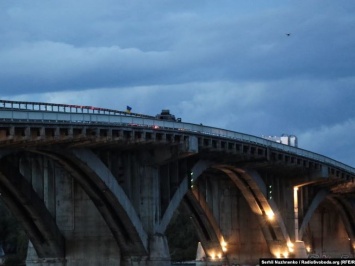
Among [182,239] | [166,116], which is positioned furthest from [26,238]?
[166,116]

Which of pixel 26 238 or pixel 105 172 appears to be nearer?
pixel 105 172

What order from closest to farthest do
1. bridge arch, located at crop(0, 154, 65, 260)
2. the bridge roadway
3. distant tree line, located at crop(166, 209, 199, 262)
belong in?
the bridge roadway < bridge arch, located at crop(0, 154, 65, 260) < distant tree line, located at crop(166, 209, 199, 262)

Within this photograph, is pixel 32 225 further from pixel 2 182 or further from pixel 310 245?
pixel 310 245

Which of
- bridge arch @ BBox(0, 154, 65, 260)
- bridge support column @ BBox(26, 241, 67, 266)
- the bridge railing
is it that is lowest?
bridge support column @ BBox(26, 241, 67, 266)

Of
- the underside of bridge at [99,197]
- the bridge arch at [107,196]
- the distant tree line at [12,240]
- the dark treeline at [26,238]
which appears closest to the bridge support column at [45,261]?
the underside of bridge at [99,197]

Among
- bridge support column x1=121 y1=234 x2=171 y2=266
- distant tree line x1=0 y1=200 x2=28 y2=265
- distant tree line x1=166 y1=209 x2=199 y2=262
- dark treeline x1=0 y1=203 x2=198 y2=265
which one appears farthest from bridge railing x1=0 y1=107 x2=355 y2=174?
distant tree line x1=166 y1=209 x2=199 y2=262

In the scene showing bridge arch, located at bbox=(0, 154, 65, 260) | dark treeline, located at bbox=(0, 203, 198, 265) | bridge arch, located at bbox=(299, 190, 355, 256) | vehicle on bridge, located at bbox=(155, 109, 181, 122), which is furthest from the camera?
dark treeline, located at bbox=(0, 203, 198, 265)

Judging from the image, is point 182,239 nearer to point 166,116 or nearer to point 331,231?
point 331,231

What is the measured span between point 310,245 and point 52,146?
8528 cm

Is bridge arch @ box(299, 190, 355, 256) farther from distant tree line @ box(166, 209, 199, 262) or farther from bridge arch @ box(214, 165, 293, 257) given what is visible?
distant tree line @ box(166, 209, 199, 262)

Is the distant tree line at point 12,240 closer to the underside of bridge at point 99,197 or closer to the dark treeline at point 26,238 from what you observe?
the dark treeline at point 26,238

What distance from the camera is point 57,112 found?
65.4 metres

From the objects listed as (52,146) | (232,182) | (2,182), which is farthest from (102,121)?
(232,182)

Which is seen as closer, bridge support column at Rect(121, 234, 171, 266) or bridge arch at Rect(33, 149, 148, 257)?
bridge arch at Rect(33, 149, 148, 257)
